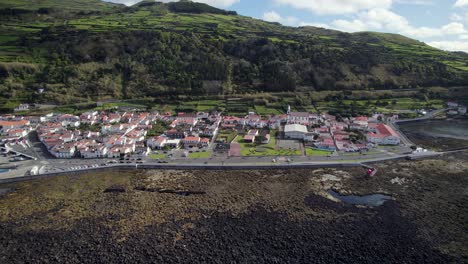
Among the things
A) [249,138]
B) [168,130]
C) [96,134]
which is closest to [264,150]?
[249,138]

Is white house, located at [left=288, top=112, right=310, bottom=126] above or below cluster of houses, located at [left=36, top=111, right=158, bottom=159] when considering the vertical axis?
above

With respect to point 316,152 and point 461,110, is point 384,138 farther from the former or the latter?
point 461,110

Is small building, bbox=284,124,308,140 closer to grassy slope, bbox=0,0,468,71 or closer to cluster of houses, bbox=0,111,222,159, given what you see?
cluster of houses, bbox=0,111,222,159

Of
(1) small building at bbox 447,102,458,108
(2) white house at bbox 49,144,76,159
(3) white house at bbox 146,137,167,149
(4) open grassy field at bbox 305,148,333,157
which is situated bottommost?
(2) white house at bbox 49,144,76,159

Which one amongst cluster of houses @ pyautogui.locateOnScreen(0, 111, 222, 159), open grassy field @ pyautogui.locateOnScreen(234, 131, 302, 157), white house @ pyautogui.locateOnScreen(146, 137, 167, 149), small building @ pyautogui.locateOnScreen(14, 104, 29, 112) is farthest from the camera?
small building @ pyautogui.locateOnScreen(14, 104, 29, 112)

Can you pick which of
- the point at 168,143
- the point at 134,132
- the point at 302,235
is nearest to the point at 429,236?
the point at 302,235

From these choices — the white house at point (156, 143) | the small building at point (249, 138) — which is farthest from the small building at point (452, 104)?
the white house at point (156, 143)

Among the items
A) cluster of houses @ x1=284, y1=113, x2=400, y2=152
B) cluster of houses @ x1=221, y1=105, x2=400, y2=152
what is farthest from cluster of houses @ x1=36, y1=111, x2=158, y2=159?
cluster of houses @ x1=284, y1=113, x2=400, y2=152
